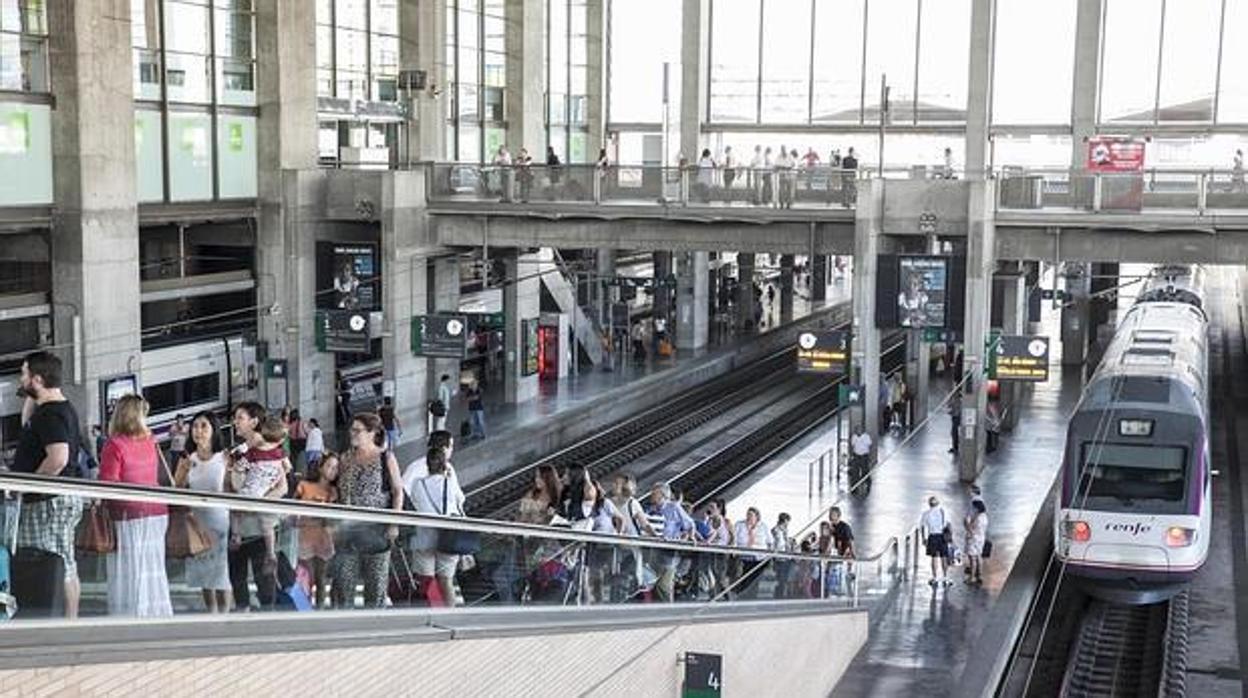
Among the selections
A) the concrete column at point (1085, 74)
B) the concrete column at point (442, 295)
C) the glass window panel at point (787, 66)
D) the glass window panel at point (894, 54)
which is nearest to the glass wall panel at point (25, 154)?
the concrete column at point (442, 295)

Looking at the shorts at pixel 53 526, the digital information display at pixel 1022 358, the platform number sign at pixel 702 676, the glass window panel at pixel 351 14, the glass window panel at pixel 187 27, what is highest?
the glass window panel at pixel 351 14

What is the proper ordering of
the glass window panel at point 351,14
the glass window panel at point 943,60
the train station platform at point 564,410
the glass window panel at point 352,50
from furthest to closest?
the glass window panel at point 943,60
the glass window panel at point 352,50
the glass window panel at point 351,14
the train station platform at point 564,410

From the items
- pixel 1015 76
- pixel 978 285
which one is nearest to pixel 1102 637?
pixel 978 285

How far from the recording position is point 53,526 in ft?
21.6

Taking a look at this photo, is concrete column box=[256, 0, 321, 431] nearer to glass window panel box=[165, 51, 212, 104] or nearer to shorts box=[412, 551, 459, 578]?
glass window panel box=[165, 51, 212, 104]

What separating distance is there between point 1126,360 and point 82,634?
19265 millimetres

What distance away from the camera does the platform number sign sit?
12820mm

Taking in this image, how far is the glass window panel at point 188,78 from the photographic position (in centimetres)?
2955

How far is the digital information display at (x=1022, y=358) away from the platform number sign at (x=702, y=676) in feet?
64.5

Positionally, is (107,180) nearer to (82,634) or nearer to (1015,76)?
(82,634)

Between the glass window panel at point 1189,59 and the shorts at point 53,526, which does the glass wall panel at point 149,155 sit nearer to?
the shorts at point 53,526

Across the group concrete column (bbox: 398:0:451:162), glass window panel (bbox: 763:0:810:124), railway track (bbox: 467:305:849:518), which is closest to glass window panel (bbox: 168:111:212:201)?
concrete column (bbox: 398:0:451:162)

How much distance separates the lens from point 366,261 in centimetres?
3272

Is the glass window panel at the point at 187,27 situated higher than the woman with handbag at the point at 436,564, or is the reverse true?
the glass window panel at the point at 187,27
